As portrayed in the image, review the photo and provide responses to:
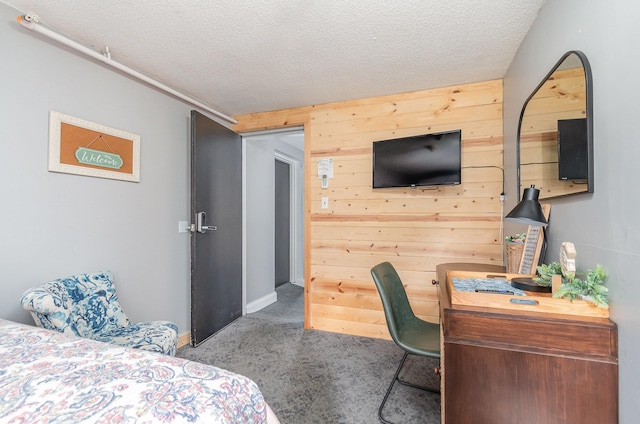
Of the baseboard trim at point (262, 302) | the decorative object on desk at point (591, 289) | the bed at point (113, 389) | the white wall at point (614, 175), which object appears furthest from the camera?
the baseboard trim at point (262, 302)

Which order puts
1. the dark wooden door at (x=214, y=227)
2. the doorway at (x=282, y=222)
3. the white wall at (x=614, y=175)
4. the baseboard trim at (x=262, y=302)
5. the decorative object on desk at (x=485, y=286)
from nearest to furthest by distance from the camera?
1. the white wall at (x=614, y=175)
2. the decorative object on desk at (x=485, y=286)
3. the dark wooden door at (x=214, y=227)
4. the baseboard trim at (x=262, y=302)
5. the doorway at (x=282, y=222)

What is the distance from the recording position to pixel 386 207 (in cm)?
280

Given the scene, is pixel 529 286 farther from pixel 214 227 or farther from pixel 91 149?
pixel 91 149

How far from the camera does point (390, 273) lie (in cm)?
201

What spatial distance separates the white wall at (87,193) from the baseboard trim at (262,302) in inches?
38.3

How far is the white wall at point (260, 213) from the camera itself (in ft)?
11.9

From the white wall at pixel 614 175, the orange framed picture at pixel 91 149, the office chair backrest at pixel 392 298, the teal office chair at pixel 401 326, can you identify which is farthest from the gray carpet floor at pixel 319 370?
the orange framed picture at pixel 91 149

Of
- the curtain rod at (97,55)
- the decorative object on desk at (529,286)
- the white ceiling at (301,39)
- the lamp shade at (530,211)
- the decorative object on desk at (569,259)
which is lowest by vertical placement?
the decorative object on desk at (529,286)

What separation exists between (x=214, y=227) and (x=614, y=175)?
277 centimetres

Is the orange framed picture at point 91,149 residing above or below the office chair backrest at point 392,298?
above

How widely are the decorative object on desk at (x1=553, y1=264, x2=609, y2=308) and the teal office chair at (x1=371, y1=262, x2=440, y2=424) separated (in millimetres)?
685

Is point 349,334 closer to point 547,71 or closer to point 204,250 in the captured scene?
point 204,250

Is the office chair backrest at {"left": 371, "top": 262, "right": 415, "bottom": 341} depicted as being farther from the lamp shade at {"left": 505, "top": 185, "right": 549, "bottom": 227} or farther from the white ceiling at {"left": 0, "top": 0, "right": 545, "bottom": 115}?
the white ceiling at {"left": 0, "top": 0, "right": 545, "bottom": 115}

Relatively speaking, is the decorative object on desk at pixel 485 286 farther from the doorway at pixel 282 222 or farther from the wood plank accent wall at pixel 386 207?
the doorway at pixel 282 222
